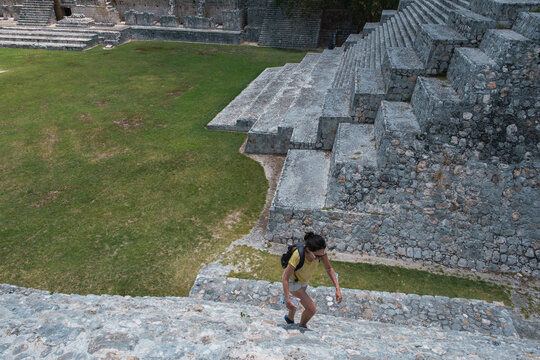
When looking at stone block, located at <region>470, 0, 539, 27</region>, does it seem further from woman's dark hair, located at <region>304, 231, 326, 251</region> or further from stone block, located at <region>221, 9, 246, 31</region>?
stone block, located at <region>221, 9, 246, 31</region>

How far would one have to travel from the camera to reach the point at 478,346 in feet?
12.7

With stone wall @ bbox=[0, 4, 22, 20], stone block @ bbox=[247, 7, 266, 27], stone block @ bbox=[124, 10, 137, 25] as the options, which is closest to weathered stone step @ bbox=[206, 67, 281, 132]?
stone block @ bbox=[247, 7, 266, 27]

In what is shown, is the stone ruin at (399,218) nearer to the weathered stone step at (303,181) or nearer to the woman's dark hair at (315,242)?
the weathered stone step at (303,181)

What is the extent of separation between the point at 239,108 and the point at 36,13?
22500 mm

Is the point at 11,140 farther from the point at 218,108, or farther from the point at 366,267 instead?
the point at 366,267

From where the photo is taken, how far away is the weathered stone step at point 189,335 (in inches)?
122

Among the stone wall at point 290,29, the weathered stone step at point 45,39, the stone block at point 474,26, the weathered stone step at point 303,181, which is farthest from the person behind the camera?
the stone wall at point 290,29

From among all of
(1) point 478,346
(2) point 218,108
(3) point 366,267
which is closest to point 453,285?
(3) point 366,267

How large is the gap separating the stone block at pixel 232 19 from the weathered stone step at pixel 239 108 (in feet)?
30.8

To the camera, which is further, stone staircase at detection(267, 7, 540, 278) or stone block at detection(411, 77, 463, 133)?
stone block at detection(411, 77, 463, 133)

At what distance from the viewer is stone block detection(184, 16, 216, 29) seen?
2473 cm

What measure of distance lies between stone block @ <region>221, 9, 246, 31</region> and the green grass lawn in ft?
30.4

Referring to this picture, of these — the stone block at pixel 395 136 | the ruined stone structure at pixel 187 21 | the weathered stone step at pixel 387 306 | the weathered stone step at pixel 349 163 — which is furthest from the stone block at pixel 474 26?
the ruined stone structure at pixel 187 21

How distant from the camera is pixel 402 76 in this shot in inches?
316
